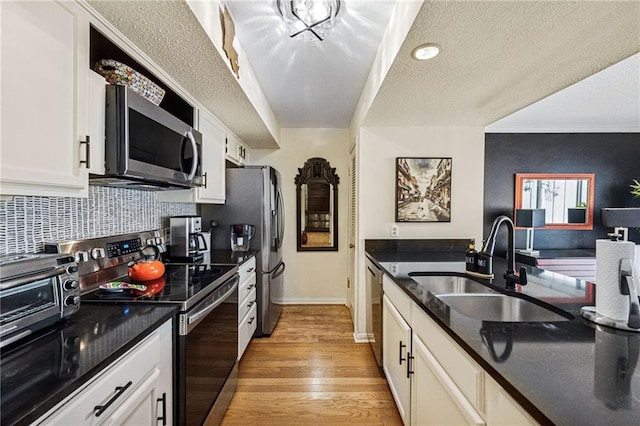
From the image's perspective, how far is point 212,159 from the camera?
8.43 ft

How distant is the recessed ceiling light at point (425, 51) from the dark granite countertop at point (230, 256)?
5.79 feet

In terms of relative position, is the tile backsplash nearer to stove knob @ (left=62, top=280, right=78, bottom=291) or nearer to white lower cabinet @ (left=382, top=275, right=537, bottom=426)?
stove knob @ (left=62, top=280, right=78, bottom=291)

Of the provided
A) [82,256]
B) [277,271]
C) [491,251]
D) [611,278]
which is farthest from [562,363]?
[277,271]

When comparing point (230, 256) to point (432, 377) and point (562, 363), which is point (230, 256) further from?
point (562, 363)

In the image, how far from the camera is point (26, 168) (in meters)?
0.94

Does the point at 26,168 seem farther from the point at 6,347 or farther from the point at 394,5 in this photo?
the point at 394,5

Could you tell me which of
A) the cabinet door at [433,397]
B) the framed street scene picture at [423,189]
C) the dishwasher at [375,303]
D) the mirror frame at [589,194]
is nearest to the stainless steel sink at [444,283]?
the dishwasher at [375,303]

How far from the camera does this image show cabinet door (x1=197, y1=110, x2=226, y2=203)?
239cm

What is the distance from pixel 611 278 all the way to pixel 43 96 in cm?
200

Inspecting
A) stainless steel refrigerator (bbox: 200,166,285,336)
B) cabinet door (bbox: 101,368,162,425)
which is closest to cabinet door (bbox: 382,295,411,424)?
cabinet door (bbox: 101,368,162,425)

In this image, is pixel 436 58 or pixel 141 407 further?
pixel 436 58

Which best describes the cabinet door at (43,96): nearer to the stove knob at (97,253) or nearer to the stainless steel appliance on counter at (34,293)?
the stainless steel appliance on counter at (34,293)

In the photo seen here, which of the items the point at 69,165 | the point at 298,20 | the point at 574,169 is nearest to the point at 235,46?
the point at 298,20

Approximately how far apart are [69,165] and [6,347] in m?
0.62
